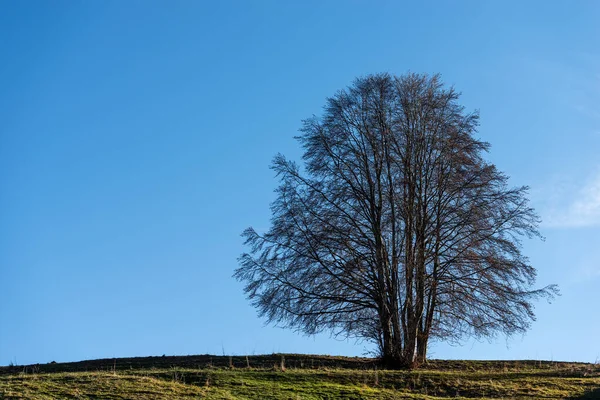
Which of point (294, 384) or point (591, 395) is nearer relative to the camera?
point (591, 395)

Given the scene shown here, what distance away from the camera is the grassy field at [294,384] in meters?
16.0

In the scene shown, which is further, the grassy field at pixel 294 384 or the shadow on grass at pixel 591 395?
the shadow on grass at pixel 591 395

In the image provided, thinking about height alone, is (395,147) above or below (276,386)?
above

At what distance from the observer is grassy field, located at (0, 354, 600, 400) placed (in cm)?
1597

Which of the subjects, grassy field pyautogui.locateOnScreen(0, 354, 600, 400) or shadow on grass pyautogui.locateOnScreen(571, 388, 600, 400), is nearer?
grassy field pyautogui.locateOnScreen(0, 354, 600, 400)

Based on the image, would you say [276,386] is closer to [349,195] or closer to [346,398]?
[346,398]

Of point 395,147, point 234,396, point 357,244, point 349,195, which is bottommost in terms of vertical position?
point 234,396

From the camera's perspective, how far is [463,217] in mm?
24047

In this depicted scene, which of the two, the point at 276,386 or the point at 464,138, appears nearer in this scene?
the point at 276,386

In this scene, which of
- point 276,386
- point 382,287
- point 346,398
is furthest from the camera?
point 382,287

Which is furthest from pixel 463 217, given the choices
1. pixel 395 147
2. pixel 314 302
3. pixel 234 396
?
pixel 234 396

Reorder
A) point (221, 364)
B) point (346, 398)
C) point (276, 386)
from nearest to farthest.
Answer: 1. point (346, 398)
2. point (276, 386)
3. point (221, 364)

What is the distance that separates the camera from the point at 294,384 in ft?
57.1

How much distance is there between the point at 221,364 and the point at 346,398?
22.3 feet
